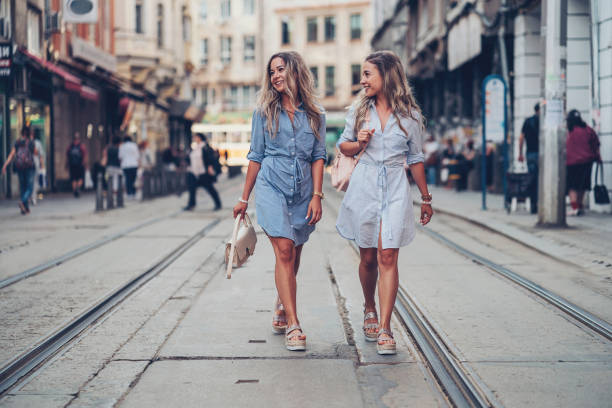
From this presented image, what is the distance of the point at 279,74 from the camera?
4883 millimetres

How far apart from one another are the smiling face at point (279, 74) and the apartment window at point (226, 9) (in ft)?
196

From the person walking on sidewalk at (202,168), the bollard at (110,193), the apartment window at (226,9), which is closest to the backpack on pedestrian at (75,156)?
the bollard at (110,193)

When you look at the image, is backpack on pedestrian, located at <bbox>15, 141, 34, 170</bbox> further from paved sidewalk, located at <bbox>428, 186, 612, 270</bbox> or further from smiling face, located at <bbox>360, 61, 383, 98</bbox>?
smiling face, located at <bbox>360, 61, 383, 98</bbox>

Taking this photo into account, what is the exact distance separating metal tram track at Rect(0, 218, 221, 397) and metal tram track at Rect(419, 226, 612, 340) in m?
3.16

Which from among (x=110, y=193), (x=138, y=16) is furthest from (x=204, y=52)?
(x=110, y=193)

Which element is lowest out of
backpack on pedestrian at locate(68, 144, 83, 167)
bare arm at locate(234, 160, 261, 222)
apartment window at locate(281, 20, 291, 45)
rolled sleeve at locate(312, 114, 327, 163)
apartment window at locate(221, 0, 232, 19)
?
bare arm at locate(234, 160, 261, 222)

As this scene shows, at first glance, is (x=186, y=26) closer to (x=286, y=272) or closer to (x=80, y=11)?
(x=80, y=11)

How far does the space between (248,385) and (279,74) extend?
71.6 inches

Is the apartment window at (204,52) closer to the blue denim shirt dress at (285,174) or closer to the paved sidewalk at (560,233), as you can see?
the paved sidewalk at (560,233)

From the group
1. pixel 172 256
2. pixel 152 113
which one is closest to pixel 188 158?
pixel 172 256

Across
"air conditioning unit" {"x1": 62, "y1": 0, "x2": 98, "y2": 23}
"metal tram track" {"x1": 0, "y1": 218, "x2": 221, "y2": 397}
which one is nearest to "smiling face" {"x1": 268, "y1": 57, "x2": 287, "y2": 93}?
"metal tram track" {"x1": 0, "y1": 218, "x2": 221, "y2": 397}

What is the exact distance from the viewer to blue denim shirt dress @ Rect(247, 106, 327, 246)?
488 cm

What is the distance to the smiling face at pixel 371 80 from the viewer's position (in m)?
4.84

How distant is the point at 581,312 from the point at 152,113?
111 ft
